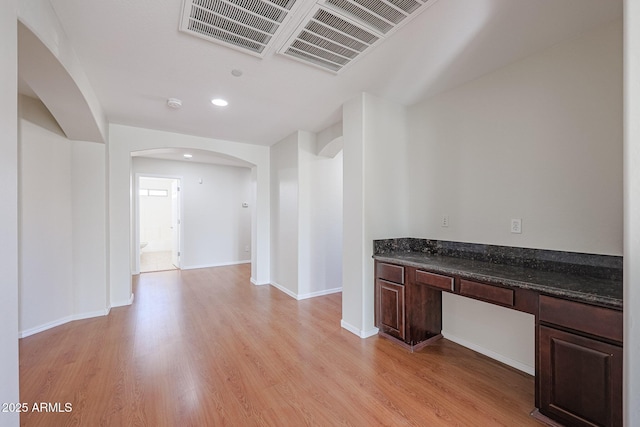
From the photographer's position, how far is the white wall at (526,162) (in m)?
1.79

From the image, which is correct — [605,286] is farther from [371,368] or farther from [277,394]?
[277,394]

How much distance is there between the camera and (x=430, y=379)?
2.09 m

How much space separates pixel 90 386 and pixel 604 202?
12.6 feet

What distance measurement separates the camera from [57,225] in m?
3.13

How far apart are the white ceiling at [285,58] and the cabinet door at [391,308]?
1949mm

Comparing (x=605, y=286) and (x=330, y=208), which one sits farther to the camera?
(x=330, y=208)

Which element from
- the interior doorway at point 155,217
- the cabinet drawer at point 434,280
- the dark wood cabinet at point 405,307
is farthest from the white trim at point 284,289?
the interior doorway at point 155,217

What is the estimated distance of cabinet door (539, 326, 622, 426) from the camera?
1.39 m

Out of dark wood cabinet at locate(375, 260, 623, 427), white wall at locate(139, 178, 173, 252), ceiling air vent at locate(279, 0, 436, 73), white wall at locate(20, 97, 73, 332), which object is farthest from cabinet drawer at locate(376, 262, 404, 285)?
white wall at locate(139, 178, 173, 252)

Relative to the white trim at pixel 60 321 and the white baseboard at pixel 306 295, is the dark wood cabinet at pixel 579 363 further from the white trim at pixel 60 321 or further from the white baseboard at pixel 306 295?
the white trim at pixel 60 321

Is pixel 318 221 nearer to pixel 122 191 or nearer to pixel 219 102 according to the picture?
pixel 219 102

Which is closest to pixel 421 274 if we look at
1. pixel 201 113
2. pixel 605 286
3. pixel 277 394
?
pixel 605 286

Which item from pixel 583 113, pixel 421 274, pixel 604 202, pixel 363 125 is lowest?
pixel 421 274

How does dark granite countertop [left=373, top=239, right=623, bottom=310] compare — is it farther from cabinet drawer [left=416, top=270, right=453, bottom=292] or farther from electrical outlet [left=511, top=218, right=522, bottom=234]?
electrical outlet [left=511, top=218, right=522, bottom=234]
